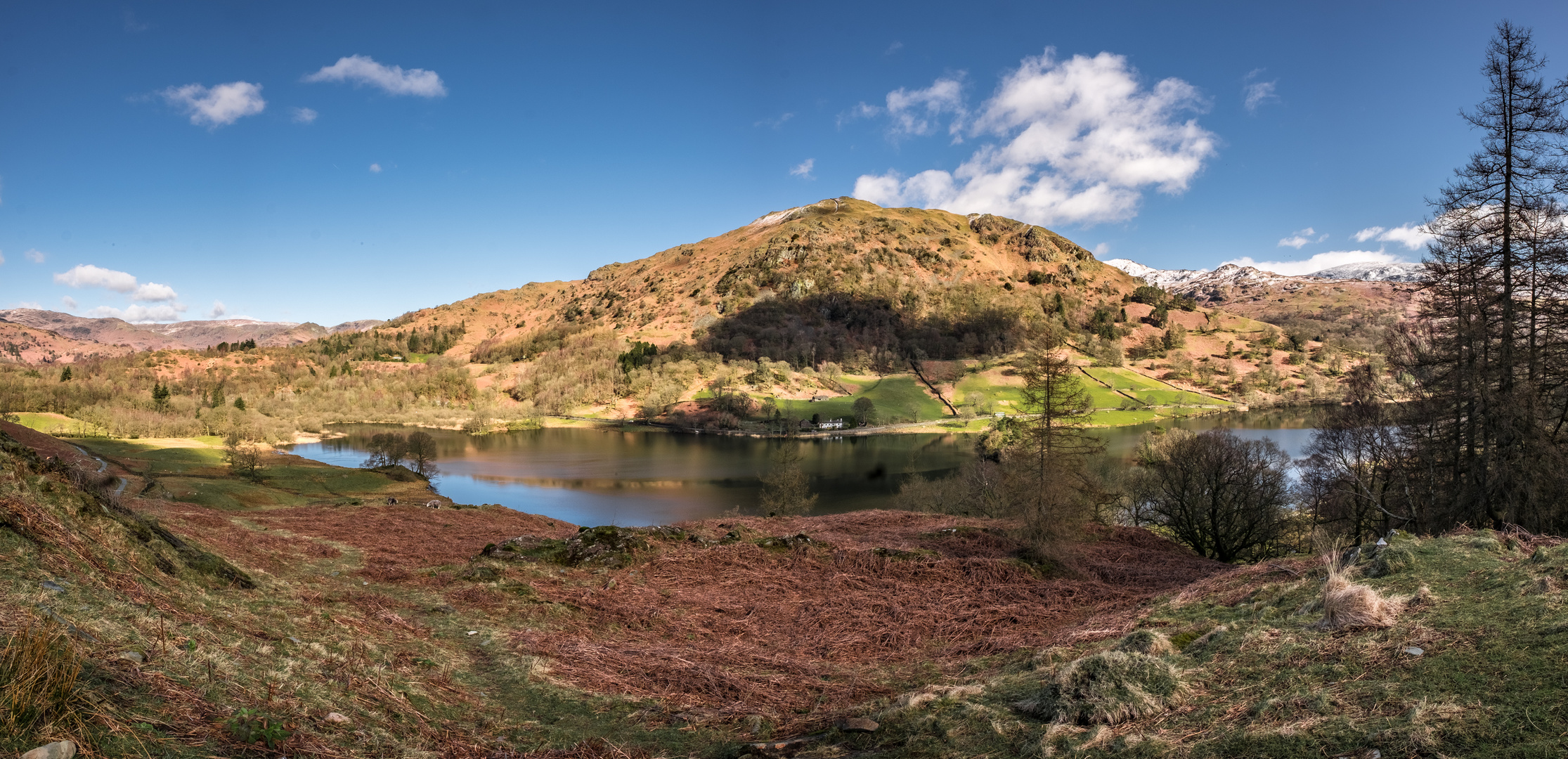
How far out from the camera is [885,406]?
139 metres

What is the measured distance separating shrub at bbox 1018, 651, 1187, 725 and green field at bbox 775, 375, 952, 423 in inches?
4827

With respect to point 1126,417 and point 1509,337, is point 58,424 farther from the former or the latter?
point 1126,417

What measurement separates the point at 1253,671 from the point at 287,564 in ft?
43.1

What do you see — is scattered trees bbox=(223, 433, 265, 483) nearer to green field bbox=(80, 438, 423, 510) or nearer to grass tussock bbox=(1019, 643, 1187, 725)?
green field bbox=(80, 438, 423, 510)

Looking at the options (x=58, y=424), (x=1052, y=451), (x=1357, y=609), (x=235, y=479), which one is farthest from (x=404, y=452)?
(x=1357, y=609)

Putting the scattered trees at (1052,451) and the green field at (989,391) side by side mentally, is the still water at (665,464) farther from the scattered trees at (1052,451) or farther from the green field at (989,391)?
the scattered trees at (1052,451)

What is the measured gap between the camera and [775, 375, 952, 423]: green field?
431 feet

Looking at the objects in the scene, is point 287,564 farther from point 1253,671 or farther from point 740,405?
point 740,405

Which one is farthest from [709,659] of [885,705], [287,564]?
[287,564]

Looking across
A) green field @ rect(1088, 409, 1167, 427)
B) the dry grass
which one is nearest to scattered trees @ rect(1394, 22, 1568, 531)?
the dry grass

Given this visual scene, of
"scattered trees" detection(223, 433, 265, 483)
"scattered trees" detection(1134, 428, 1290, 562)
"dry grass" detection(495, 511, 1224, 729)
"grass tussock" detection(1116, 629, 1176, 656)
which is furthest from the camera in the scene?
"scattered trees" detection(223, 433, 265, 483)

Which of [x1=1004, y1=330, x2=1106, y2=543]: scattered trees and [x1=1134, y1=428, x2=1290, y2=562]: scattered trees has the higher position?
[x1=1004, y1=330, x2=1106, y2=543]: scattered trees

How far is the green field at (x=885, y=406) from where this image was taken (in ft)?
431

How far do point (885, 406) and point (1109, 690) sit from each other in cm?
13596
